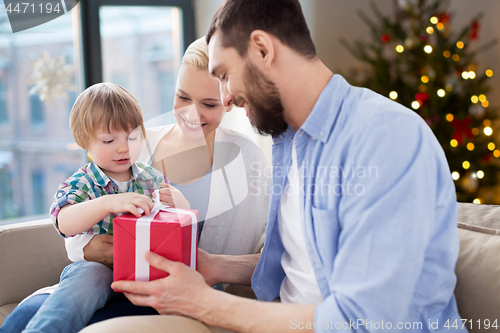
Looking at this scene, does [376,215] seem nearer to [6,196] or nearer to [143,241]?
[143,241]

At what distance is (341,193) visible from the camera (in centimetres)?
85

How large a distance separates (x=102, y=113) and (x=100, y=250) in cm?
40

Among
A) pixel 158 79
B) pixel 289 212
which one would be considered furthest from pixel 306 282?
pixel 158 79

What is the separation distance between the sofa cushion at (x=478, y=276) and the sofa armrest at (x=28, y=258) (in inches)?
55.2

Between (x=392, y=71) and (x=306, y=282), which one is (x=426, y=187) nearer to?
(x=306, y=282)

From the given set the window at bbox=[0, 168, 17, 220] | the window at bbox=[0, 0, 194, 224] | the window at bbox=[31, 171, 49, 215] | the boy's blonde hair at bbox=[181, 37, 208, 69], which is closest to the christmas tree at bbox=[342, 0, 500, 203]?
the boy's blonde hair at bbox=[181, 37, 208, 69]

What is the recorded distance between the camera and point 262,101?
1.00 meters

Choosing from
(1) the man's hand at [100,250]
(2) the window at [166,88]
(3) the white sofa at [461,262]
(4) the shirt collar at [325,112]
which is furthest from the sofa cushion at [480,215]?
(2) the window at [166,88]

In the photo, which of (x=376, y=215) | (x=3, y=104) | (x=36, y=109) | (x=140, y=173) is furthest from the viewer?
(x=36, y=109)

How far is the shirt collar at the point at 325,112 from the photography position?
933 millimetres

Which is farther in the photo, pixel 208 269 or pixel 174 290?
pixel 208 269

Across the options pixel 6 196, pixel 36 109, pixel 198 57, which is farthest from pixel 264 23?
pixel 6 196

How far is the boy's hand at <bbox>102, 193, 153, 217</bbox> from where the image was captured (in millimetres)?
934

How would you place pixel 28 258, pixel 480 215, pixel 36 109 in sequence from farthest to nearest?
pixel 36 109, pixel 28 258, pixel 480 215
